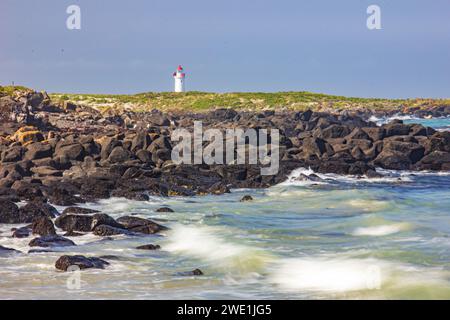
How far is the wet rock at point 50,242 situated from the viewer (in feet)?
54.7

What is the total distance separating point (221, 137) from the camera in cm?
3831

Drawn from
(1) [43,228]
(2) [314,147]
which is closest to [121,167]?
(2) [314,147]

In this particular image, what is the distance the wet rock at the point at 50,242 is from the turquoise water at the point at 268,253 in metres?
0.20

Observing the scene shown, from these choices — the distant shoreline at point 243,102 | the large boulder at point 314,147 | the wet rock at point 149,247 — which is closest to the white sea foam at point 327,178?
the large boulder at point 314,147

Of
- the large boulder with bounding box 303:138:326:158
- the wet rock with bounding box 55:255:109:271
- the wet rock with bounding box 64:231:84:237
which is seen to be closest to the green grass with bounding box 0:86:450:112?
the large boulder with bounding box 303:138:326:158

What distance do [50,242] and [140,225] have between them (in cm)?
290

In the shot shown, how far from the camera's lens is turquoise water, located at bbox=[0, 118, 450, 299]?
13.4 m

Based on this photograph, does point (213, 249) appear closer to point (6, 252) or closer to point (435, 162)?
point (6, 252)

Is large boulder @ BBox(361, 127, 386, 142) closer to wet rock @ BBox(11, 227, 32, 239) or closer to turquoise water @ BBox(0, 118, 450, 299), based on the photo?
turquoise water @ BBox(0, 118, 450, 299)

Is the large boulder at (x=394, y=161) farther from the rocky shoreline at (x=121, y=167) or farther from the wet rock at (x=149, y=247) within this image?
the wet rock at (x=149, y=247)
